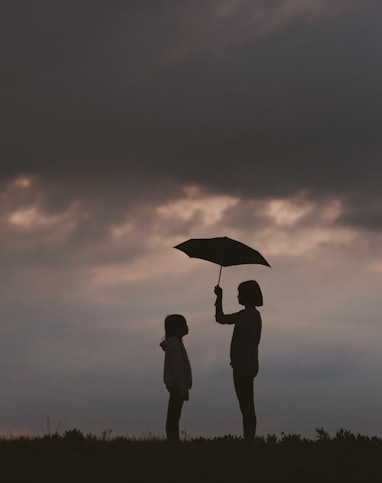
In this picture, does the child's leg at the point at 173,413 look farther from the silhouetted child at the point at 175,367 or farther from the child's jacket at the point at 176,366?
the child's jacket at the point at 176,366

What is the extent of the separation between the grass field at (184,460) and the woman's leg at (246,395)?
1.50 ft

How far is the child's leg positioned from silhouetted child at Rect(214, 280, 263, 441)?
1.18 m

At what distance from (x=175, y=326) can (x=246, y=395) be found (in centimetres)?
181

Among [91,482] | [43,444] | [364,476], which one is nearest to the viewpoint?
[91,482]

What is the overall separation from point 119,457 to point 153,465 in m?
0.88

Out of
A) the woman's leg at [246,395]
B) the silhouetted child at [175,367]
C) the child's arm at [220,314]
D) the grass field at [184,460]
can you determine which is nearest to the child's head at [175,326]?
the silhouetted child at [175,367]

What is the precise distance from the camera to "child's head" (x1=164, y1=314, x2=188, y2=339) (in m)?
16.9

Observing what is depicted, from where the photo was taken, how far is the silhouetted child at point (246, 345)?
16.3 m

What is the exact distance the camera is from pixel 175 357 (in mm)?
16797

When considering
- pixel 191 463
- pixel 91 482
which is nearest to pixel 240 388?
pixel 191 463

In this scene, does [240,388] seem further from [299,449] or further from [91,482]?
[91,482]

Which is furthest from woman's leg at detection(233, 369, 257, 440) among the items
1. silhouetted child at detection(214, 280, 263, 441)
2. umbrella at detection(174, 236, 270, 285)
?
umbrella at detection(174, 236, 270, 285)

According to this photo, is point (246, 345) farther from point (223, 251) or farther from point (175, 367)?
point (223, 251)

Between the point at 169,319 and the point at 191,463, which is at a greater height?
the point at 169,319
